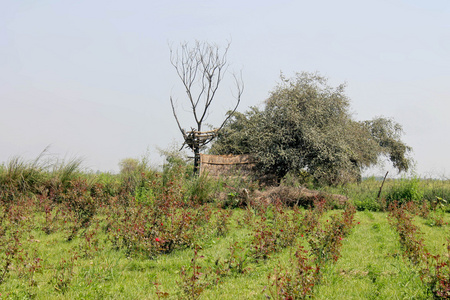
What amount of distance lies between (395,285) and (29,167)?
1175 centimetres

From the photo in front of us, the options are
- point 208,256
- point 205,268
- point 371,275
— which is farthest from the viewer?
point 208,256

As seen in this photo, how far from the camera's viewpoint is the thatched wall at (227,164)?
656 inches

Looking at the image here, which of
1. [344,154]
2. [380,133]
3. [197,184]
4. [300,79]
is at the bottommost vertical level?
[197,184]

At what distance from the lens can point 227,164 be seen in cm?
1700

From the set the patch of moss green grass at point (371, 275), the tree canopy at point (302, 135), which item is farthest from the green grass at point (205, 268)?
the tree canopy at point (302, 135)

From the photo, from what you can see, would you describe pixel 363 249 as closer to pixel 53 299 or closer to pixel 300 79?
pixel 53 299

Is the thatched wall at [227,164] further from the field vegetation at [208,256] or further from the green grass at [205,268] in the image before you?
the green grass at [205,268]

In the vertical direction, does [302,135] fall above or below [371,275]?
above

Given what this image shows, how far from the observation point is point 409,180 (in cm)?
1374

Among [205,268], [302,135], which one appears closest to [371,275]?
[205,268]

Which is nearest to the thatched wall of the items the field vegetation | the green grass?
the field vegetation

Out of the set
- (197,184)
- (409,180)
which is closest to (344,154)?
(409,180)

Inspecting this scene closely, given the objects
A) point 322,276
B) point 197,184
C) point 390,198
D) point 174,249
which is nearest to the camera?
point 322,276

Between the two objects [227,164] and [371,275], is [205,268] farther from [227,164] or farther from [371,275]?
[227,164]
